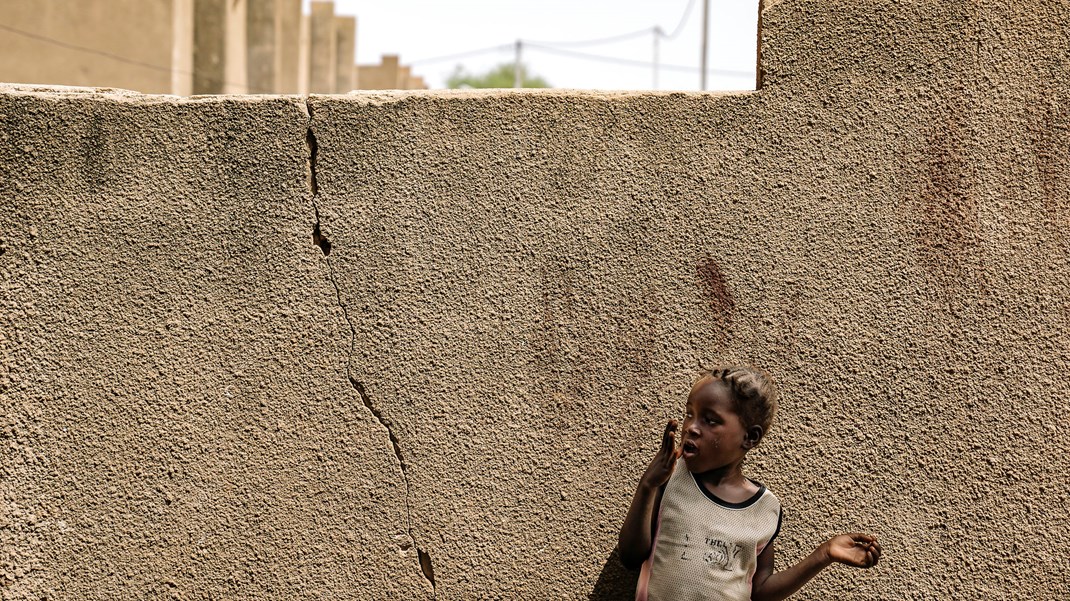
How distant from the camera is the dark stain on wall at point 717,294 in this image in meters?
2.13

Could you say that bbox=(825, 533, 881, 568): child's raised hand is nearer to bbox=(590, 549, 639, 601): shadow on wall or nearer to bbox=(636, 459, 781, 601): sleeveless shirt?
bbox=(636, 459, 781, 601): sleeveless shirt

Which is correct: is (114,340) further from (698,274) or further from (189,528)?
(698,274)

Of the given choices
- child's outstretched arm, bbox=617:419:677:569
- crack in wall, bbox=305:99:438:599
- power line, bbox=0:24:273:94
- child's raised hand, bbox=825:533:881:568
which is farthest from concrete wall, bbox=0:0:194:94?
child's raised hand, bbox=825:533:881:568

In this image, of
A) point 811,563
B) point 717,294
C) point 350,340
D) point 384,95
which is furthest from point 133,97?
point 811,563

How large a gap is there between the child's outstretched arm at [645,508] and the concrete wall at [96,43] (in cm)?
684

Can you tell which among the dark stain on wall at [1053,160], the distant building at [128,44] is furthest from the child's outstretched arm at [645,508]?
the distant building at [128,44]

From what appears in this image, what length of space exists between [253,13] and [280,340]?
11171mm

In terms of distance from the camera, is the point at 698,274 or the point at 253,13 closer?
the point at 698,274

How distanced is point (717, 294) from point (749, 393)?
32 centimetres

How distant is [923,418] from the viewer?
212cm

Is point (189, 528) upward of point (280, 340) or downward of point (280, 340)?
downward

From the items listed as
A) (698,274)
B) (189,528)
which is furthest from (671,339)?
(189,528)

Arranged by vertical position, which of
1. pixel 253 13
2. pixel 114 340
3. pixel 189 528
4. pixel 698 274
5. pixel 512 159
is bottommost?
pixel 189 528

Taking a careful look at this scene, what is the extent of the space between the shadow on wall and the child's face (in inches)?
15.6
